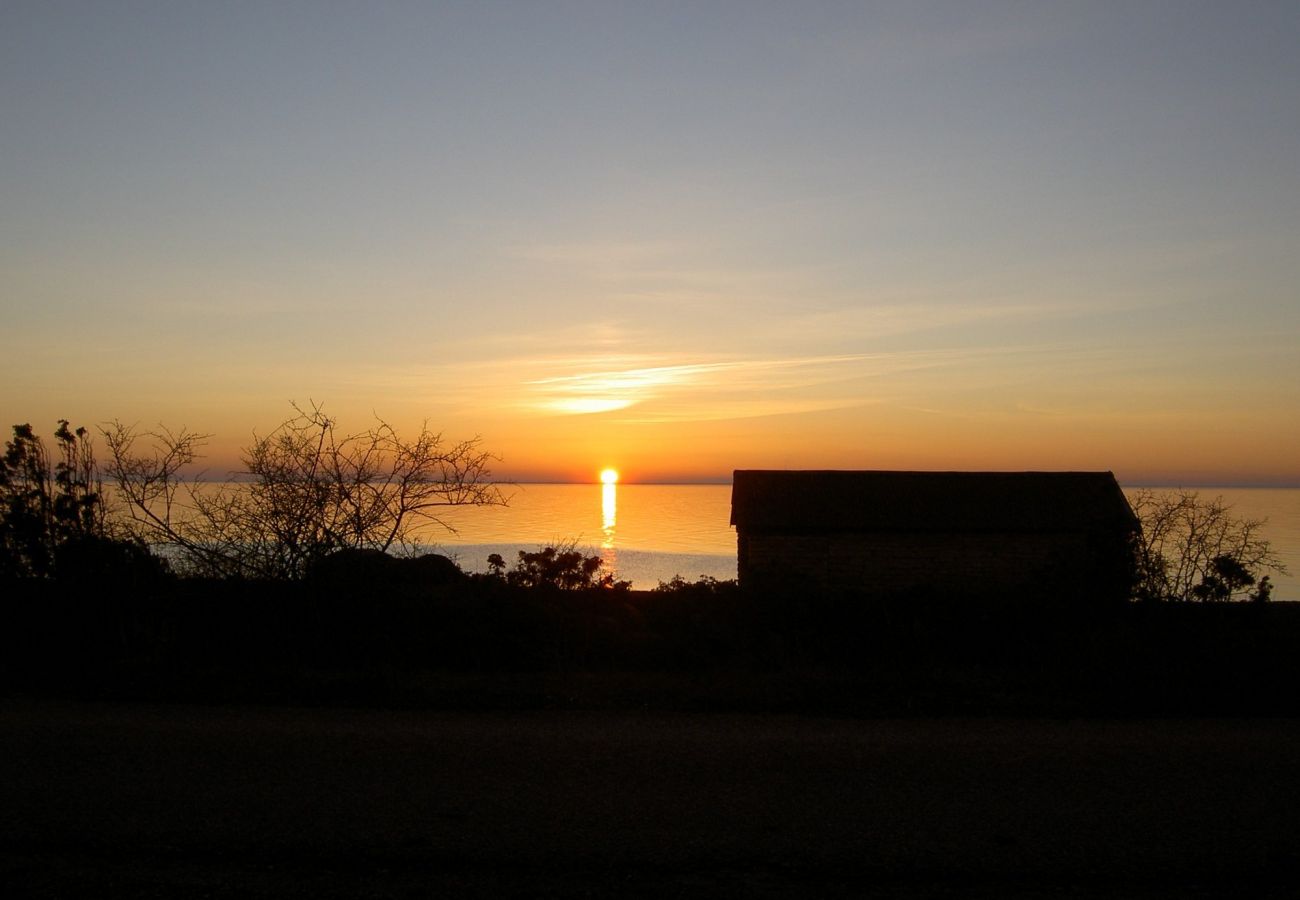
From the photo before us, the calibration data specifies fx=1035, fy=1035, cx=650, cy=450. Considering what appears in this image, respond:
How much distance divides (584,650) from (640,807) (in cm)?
712

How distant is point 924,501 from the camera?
1184 inches

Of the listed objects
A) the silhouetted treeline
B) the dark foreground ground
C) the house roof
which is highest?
the house roof

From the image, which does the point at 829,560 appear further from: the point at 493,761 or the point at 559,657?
the point at 493,761

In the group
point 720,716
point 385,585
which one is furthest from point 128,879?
point 385,585

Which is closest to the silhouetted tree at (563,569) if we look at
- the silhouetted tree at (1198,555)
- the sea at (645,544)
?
the sea at (645,544)

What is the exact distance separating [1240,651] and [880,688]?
467 cm

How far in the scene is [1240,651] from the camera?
11.6 metres

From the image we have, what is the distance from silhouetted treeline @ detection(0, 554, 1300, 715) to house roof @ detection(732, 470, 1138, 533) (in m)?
10.1

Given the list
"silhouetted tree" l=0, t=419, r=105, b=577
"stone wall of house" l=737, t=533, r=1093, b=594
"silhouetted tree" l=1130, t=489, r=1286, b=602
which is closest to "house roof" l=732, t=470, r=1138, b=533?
"stone wall of house" l=737, t=533, r=1093, b=594

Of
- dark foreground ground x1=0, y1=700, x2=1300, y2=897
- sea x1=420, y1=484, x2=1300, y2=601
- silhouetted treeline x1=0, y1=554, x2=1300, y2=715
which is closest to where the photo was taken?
dark foreground ground x1=0, y1=700, x2=1300, y2=897

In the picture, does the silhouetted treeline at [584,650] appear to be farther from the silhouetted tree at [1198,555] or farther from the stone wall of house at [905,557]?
the stone wall of house at [905,557]

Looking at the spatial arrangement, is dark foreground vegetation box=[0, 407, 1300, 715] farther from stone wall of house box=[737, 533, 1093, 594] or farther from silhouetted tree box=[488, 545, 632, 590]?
stone wall of house box=[737, 533, 1093, 594]

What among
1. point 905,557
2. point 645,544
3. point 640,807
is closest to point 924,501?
point 905,557

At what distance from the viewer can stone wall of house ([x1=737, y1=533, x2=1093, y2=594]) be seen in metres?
28.5
